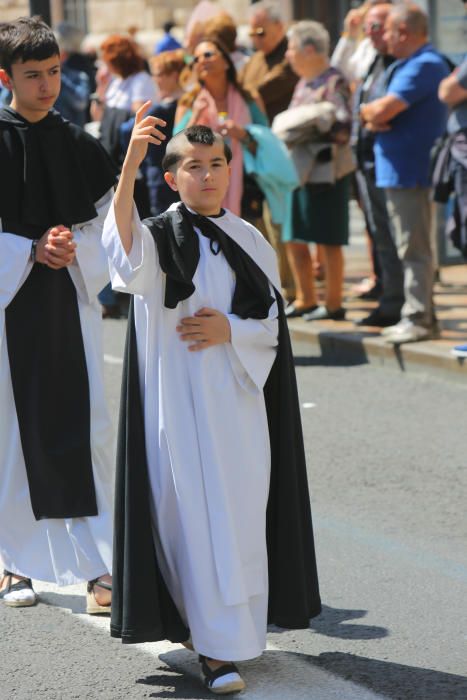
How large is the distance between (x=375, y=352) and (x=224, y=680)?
5474 millimetres

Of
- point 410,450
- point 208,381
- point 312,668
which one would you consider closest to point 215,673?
point 312,668

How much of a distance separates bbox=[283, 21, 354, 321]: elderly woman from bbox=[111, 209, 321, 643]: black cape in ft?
19.1

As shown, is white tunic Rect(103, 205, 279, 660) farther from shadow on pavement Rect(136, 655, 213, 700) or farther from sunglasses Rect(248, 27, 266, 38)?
sunglasses Rect(248, 27, 266, 38)

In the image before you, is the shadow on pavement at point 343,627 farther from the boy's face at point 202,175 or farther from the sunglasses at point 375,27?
the sunglasses at point 375,27

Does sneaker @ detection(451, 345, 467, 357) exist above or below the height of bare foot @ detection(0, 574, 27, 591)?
above

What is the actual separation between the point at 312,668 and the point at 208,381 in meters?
1.01

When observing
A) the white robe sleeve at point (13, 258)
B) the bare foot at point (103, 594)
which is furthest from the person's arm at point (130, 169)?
the bare foot at point (103, 594)

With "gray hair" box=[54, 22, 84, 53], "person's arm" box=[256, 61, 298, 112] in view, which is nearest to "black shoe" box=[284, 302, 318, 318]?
"person's arm" box=[256, 61, 298, 112]

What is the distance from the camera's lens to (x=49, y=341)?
5.23 meters

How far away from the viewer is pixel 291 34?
1038 centimetres

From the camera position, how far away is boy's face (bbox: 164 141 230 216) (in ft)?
14.4

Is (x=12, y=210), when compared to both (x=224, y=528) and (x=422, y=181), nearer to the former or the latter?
(x=224, y=528)

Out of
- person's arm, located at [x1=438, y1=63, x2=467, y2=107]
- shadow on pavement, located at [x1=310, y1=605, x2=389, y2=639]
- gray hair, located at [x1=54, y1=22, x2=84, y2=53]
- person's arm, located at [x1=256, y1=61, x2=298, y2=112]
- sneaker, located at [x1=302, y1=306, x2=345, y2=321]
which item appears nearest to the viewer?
shadow on pavement, located at [x1=310, y1=605, x2=389, y2=639]

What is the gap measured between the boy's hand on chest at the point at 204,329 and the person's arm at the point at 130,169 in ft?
0.95
